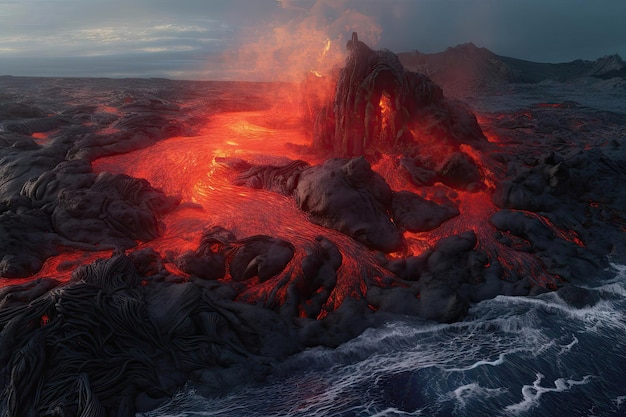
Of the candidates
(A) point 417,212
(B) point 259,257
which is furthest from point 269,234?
(A) point 417,212

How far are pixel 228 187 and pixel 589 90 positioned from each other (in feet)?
143

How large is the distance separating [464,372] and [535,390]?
52.4 inches

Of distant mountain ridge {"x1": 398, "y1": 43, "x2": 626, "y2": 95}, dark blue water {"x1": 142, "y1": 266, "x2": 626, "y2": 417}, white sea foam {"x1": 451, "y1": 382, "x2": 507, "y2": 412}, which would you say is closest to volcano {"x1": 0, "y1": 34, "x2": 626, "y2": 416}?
dark blue water {"x1": 142, "y1": 266, "x2": 626, "y2": 417}

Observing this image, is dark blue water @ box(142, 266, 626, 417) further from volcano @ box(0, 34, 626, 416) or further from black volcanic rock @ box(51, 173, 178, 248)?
black volcanic rock @ box(51, 173, 178, 248)

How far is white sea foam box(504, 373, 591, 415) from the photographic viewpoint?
22.7ft

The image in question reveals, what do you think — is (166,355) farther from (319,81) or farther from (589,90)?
(589,90)

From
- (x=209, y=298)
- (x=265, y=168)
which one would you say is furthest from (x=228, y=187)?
(x=209, y=298)

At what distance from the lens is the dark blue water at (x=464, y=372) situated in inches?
274

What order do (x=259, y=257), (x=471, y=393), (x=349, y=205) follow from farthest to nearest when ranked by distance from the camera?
(x=349, y=205) → (x=259, y=257) → (x=471, y=393)

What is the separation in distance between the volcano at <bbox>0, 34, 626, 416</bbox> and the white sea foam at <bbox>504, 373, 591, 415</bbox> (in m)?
2.21

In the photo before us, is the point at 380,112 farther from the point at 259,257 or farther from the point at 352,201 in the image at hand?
the point at 259,257

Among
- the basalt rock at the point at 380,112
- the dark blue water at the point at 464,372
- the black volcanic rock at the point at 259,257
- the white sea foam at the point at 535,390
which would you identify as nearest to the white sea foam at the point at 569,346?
the dark blue water at the point at 464,372

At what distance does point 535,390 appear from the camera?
738 cm

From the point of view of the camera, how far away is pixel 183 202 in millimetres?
14031
